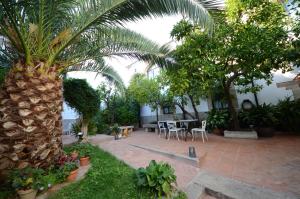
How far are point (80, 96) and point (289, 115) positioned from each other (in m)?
11.1

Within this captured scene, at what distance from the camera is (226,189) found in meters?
3.98

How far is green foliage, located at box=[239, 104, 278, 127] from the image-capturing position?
9836mm

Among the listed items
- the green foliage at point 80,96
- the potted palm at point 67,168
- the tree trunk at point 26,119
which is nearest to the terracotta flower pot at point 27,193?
the tree trunk at point 26,119

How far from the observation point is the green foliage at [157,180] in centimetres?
369

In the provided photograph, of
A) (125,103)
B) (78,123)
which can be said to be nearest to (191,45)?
(78,123)

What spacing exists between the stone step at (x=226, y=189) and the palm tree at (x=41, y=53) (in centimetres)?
380

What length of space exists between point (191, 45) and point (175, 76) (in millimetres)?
1552

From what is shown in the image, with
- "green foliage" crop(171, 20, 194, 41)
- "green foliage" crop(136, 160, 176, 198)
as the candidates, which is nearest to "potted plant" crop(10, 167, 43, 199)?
"green foliage" crop(136, 160, 176, 198)

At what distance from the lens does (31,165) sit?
4.29m

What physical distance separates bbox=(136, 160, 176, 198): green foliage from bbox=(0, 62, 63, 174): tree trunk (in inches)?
99.3

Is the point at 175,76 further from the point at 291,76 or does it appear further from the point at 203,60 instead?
the point at 291,76

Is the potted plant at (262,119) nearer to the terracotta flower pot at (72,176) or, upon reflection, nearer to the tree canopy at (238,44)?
the tree canopy at (238,44)

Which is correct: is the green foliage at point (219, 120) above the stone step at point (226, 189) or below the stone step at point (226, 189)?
above

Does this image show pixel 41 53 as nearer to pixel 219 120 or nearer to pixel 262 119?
pixel 219 120
